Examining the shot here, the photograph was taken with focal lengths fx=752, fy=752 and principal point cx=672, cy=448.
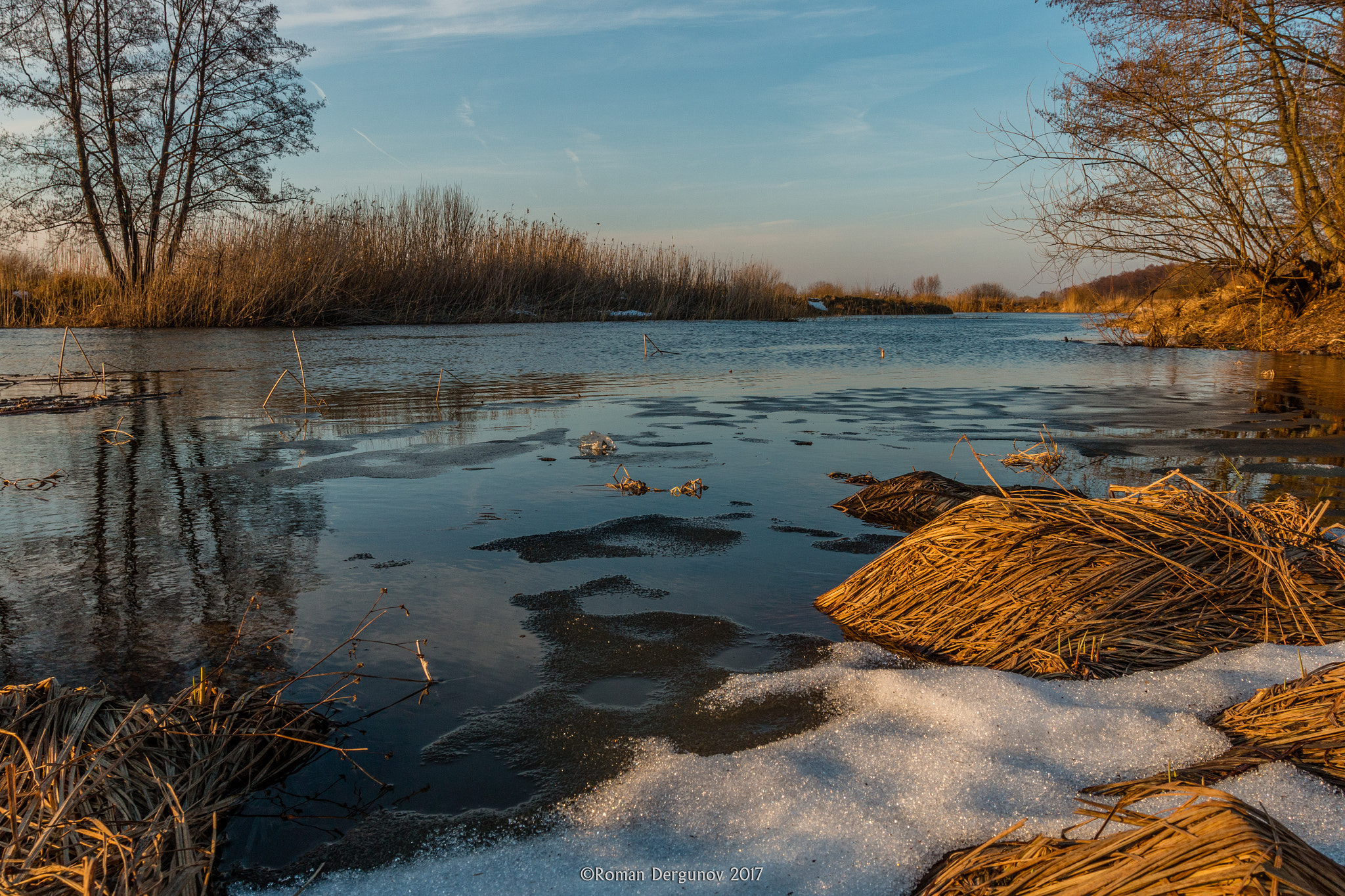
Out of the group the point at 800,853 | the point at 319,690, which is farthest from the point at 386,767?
the point at 800,853

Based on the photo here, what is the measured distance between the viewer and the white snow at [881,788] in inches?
53.2

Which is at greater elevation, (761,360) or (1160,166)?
(1160,166)

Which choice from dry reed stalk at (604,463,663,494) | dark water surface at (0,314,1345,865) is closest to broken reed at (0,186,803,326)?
dark water surface at (0,314,1345,865)

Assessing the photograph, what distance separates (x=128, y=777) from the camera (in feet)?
4.90

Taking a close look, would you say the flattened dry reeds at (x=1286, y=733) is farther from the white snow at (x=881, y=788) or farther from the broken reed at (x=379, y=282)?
the broken reed at (x=379, y=282)

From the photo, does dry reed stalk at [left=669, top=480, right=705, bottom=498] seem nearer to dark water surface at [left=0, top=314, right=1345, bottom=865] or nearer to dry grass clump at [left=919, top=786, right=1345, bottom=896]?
dark water surface at [left=0, top=314, right=1345, bottom=865]

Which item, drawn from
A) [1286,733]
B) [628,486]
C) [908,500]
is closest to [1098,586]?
[1286,733]

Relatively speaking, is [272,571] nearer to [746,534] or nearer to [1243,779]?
[746,534]

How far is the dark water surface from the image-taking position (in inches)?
73.3

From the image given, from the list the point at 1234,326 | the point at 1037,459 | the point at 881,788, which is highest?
the point at 1234,326

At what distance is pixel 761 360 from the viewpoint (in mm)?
12484

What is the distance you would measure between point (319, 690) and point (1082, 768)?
6.08 feet

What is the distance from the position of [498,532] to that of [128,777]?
184 cm

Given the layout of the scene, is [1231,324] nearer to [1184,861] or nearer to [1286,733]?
[1286,733]
